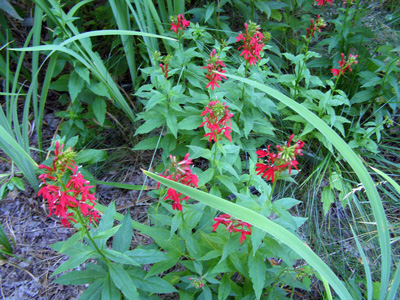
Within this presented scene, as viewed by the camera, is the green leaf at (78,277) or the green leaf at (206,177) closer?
the green leaf at (78,277)

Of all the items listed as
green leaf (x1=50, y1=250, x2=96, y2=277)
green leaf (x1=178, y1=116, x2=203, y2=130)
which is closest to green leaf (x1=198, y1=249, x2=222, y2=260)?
green leaf (x1=50, y1=250, x2=96, y2=277)

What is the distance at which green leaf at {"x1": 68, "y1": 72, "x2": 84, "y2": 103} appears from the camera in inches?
80.2

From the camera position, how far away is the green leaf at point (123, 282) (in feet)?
4.23

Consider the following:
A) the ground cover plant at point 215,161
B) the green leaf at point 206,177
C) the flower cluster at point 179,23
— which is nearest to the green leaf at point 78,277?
the ground cover plant at point 215,161

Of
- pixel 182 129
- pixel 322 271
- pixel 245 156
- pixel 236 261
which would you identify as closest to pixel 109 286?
pixel 236 261

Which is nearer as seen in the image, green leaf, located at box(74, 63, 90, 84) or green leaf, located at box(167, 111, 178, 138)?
green leaf, located at box(167, 111, 178, 138)

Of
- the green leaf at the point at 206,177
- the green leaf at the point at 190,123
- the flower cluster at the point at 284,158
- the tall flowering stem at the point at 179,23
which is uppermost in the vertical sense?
the tall flowering stem at the point at 179,23

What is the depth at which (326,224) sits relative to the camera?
2080 millimetres

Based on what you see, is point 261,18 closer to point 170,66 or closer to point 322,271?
point 170,66

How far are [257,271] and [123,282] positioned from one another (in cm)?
53

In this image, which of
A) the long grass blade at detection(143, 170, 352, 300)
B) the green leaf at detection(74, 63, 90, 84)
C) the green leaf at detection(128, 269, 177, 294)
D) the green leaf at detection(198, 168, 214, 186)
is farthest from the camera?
the green leaf at detection(74, 63, 90, 84)

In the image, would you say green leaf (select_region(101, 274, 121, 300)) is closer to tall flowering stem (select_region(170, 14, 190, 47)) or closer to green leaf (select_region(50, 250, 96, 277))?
green leaf (select_region(50, 250, 96, 277))

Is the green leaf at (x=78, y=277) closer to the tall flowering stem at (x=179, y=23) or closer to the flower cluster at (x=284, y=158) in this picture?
the flower cluster at (x=284, y=158)

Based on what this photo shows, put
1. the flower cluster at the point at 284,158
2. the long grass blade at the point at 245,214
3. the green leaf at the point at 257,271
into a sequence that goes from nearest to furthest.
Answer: the long grass blade at the point at 245,214, the flower cluster at the point at 284,158, the green leaf at the point at 257,271
